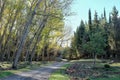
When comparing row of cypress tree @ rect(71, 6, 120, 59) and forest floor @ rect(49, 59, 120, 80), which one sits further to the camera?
row of cypress tree @ rect(71, 6, 120, 59)

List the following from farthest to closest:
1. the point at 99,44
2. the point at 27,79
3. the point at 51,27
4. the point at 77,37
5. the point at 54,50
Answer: the point at 77,37 < the point at 54,50 < the point at 99,44 < the point at 51,27 < the point at 27,79

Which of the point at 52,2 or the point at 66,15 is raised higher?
the point at 52,2

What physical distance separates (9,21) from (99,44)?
20.4 m

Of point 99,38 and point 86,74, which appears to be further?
point 99,38

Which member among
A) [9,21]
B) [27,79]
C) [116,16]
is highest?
[116,16]

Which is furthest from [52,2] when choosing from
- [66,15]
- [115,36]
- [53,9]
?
[115,36]

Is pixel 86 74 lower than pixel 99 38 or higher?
lower

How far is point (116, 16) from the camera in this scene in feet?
257

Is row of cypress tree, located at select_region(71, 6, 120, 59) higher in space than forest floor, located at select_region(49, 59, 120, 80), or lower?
higher

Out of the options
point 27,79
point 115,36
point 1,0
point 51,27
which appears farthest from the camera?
point 115,36

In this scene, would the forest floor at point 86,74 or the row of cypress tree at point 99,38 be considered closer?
the forest floor at point 86,74

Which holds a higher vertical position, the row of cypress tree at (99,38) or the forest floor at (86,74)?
the row of cypress tree at (99,38)

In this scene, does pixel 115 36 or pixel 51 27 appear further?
pixel 115 36

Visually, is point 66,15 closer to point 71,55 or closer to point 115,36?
point 115,36
